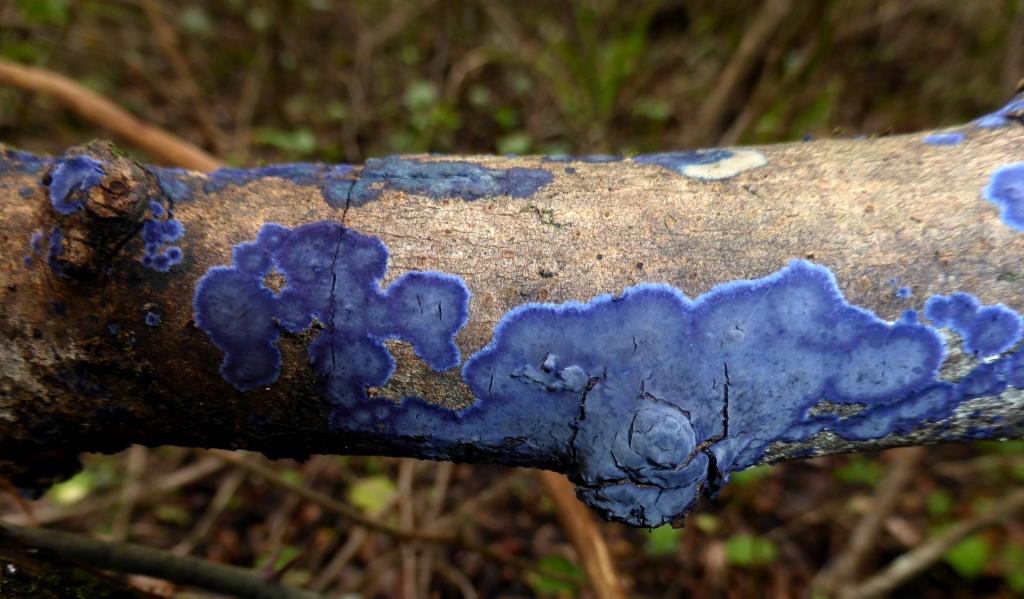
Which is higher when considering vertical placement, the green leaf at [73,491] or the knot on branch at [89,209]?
the knot on branch at [89,209]

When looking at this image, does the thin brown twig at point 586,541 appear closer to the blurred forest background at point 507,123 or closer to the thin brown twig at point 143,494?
the blurred forest background at point 507,123

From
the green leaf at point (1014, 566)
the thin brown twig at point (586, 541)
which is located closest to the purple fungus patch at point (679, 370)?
the thin brown twig at point (586, 541)

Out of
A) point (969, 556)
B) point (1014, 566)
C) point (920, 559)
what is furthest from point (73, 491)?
point (1014, 566)

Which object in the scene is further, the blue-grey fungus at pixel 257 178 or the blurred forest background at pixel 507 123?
the blurred forest background at pixel 507 123

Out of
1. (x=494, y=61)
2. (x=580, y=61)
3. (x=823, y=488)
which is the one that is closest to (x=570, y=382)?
(x=823, y=488)

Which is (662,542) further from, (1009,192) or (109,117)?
(109,117)

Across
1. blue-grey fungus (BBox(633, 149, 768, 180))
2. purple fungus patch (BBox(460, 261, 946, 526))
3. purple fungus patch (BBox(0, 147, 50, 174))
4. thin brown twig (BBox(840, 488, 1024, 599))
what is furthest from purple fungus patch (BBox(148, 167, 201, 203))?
thin brown twig (BBox(840, 488, 1024, 599))

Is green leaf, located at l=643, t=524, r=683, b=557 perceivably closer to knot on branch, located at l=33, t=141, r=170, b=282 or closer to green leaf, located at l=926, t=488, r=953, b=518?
green leaf, located at l=926, t=488, r=953, b=518

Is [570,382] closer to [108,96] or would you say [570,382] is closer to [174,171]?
[174,171]
